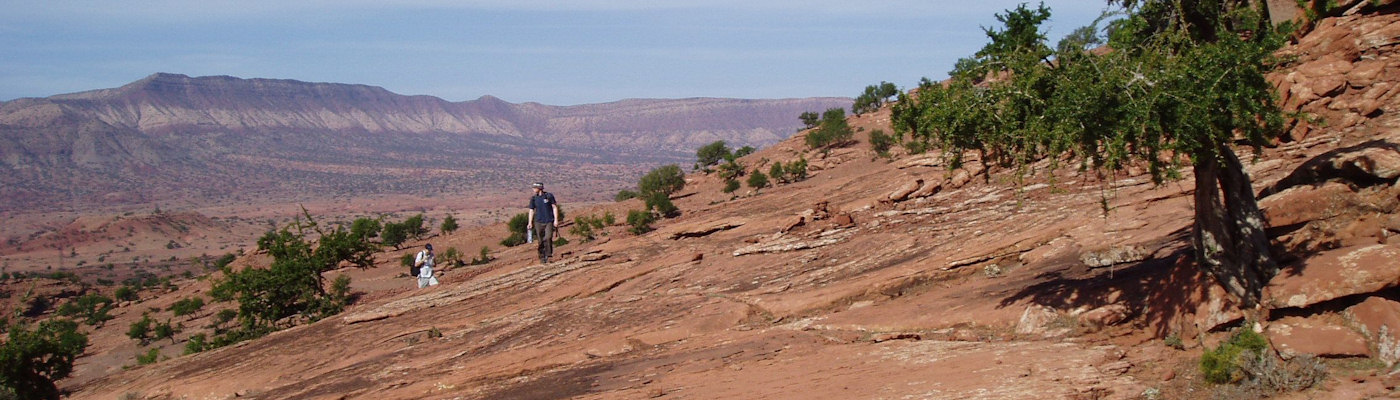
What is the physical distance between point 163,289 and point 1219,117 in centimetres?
4750

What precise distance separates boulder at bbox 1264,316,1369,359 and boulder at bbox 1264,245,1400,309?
0.68 feet

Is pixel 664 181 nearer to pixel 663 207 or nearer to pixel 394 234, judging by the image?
pixel 663 207

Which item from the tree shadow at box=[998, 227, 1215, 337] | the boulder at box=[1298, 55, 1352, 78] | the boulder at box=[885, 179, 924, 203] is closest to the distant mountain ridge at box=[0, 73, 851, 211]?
the boulder at box=[885, 179, 924, 203]

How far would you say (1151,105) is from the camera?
770 centimetres

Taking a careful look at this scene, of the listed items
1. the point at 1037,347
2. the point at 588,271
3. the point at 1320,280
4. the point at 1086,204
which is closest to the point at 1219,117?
the point at 1320,280

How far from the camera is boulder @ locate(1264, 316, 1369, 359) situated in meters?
7.73

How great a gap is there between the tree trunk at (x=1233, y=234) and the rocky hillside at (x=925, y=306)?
7.1 inches

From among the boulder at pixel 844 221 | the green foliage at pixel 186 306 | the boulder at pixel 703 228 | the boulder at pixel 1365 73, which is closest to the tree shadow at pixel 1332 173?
the boulder at pixel 1365 73

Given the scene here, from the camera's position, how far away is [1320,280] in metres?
8.34

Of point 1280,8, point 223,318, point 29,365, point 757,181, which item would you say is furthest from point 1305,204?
point 223,318

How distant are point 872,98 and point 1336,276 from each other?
51.6 m

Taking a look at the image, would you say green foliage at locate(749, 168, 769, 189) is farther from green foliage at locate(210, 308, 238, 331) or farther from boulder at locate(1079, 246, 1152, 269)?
boulder at locate(1079, 246, 1152, 269)

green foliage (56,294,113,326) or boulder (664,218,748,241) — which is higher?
boulder (664,218,748,241)

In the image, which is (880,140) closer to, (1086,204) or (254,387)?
(1086,204)
